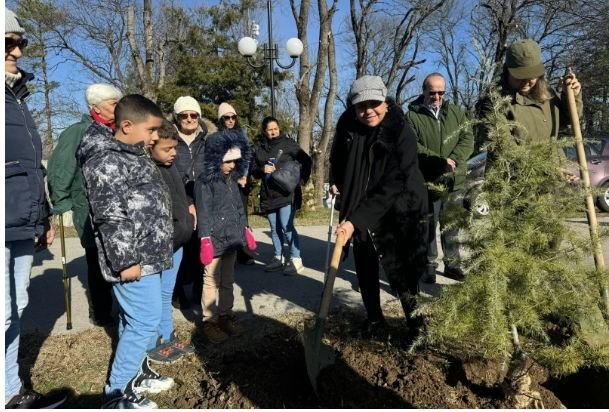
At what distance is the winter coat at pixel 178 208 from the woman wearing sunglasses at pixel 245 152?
0.65 metres

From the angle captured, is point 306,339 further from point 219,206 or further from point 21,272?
point 21,272

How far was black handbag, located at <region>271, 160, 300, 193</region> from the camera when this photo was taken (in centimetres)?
521

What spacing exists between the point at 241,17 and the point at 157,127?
812 inches

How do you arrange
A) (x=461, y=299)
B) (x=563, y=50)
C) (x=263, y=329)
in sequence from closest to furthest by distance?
1. (x=461, y=299)
2. (x=263, y=329)
3. (x=563, y=50)

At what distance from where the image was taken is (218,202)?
350cm

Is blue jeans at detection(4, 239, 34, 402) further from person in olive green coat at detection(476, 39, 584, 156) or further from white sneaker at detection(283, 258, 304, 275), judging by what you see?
white sneaker at detection(283, 258, 304, 275)

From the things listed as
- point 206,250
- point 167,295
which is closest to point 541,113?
point 206,250

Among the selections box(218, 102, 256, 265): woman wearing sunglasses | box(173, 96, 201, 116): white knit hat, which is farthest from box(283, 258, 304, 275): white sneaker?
box(173, 96, 201, 116): white knit hat

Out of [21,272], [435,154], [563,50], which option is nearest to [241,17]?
[563,50]

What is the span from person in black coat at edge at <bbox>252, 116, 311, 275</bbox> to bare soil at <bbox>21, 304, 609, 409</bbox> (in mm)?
1981

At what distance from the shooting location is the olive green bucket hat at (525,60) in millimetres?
2881

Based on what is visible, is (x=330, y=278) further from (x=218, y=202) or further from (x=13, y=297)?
(x=13, y=297)

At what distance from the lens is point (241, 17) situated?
2138 cm

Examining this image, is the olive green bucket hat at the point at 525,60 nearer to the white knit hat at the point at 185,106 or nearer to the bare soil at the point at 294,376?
the bare soil at the point at 294,376
